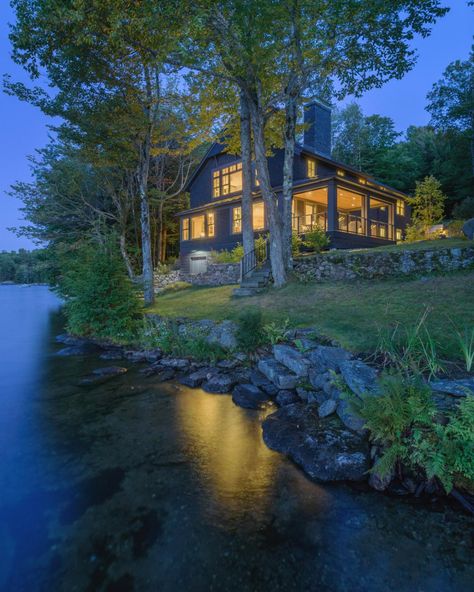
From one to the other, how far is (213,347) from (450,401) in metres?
5.28

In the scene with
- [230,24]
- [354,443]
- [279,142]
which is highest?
[230,24]

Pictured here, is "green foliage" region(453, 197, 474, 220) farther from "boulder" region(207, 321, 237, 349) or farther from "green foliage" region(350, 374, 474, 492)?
"green foliage" region(350, 374, 474, 492)

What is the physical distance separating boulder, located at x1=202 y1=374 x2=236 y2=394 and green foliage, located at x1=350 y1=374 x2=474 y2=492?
10.3 ft

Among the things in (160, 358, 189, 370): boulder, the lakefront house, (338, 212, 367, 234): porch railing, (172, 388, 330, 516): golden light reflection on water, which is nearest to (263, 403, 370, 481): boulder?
(172, 388, 330, 516): golden light reflection on water

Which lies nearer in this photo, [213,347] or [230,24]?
[213,347]

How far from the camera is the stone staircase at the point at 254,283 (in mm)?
11398

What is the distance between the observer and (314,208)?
19.5m

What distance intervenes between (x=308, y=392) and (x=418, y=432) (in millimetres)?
2156

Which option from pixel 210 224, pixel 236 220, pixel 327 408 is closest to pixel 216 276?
pixel 236 220

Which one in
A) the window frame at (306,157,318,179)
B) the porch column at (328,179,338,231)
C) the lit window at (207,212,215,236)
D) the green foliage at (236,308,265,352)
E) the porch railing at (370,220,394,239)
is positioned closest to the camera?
the green foliage at (236,308,265,352)

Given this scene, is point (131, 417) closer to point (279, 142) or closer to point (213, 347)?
point (213, 347)

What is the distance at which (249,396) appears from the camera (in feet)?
18.8

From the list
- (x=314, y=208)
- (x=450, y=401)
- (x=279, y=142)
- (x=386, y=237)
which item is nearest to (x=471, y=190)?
(x=386, y=237)

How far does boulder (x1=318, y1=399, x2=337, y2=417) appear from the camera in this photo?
174 inches
